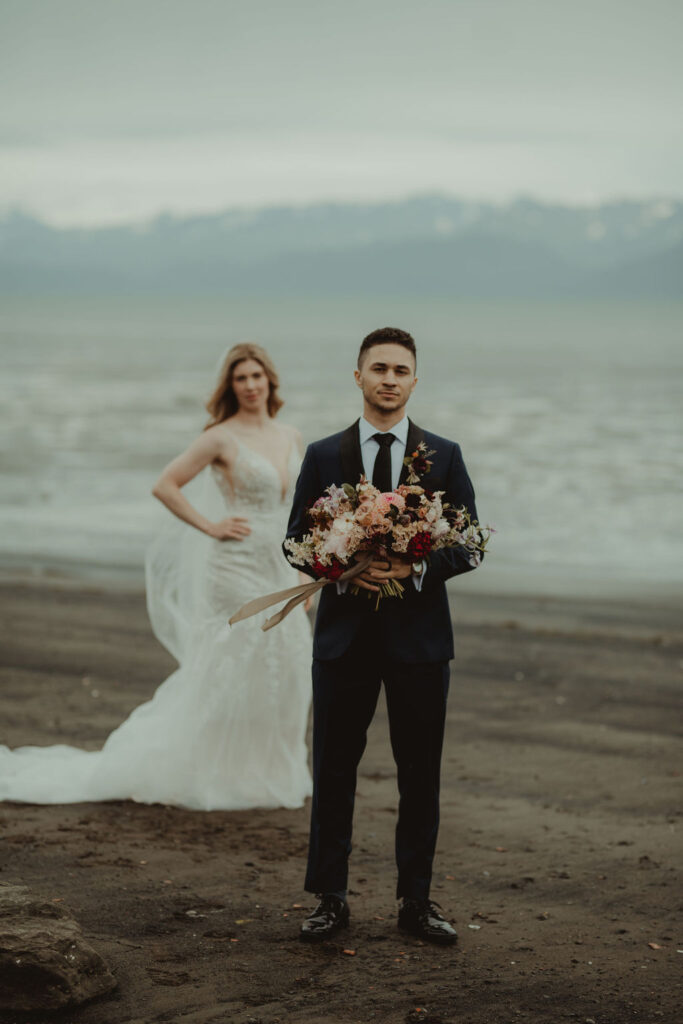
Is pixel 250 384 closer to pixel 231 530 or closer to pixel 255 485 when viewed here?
pixel 255 485

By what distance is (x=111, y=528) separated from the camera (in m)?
17.9

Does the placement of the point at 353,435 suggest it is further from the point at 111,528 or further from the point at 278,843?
the point at 111,528

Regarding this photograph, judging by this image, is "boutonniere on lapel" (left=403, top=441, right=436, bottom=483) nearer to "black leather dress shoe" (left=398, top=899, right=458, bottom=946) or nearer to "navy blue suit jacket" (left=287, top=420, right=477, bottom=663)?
"navy blue suit jacket" (left=287, top=420, right=477, bottom=663)

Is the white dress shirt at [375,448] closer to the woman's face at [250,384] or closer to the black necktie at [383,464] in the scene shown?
the black necktie at [383,464]

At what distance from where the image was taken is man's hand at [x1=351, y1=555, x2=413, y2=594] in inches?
187

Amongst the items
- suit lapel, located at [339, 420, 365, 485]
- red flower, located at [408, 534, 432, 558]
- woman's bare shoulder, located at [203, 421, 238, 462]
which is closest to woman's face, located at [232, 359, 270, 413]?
woman's bare shoulder, located at [203, 421, 238, 462]

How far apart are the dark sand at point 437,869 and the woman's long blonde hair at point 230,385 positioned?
224 cm

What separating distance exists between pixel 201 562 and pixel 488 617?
5.74 m

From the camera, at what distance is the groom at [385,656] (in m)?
4.85

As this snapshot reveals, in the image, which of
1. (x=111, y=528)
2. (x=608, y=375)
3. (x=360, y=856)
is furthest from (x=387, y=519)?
(x=608, y=375)

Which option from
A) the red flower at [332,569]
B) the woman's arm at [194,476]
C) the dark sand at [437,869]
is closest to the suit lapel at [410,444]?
the red flower at [332,569]

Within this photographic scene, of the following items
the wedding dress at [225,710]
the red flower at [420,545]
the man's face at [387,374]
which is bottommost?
the wedding dress at [225,710]

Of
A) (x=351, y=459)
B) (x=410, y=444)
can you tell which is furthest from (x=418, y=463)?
(x=351, y=459)

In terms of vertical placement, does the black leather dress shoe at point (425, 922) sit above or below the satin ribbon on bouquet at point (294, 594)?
below
